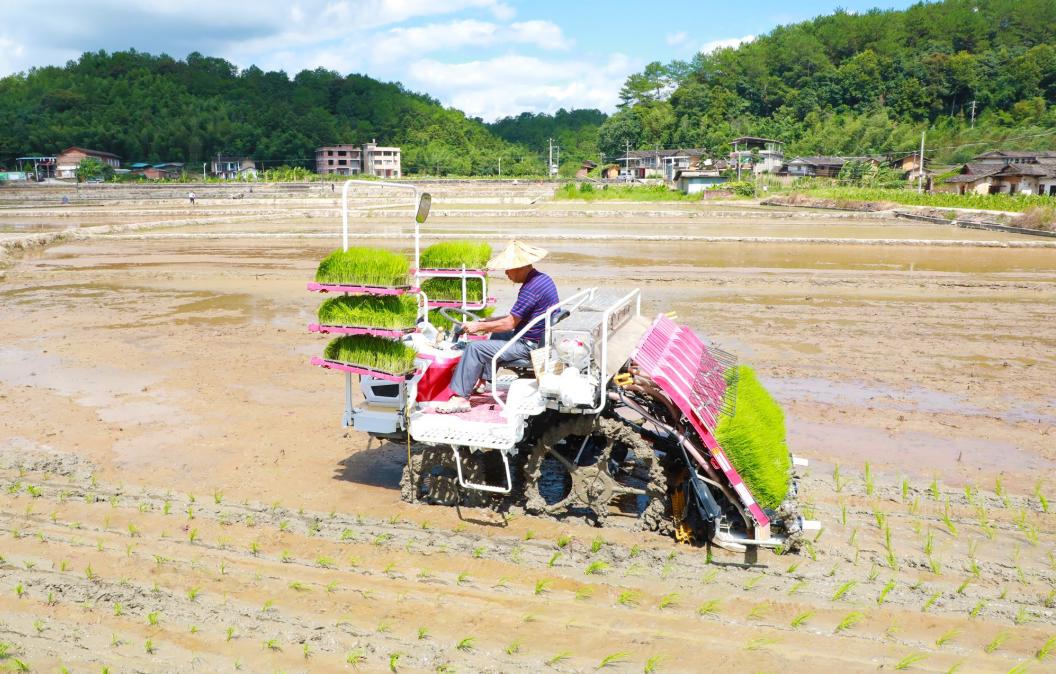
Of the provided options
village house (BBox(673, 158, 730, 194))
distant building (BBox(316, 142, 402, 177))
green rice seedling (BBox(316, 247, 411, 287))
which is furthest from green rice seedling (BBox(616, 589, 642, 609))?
distant building (BBox(316, 142, 402, 177))

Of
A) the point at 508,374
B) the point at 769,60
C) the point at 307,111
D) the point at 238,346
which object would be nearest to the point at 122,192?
the point at 307,111

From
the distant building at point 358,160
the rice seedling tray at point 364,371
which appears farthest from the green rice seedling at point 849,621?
the distant building at point 358,160

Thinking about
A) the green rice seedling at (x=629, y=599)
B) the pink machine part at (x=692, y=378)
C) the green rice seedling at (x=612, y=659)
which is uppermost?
the pink machine part at (x=692, y=378)

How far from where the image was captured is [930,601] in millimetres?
5023

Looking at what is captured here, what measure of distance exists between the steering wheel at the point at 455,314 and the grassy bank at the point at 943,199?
42004mm

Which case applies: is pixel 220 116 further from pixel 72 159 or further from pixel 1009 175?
pixel 1009 175

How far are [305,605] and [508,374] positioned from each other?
8.74 feet

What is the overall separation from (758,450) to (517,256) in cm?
255

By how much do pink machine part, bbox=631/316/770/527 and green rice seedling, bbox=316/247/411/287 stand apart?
2.11 m

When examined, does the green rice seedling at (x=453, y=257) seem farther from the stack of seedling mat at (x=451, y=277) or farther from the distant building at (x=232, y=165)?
the distant building at (x=232, y=165)

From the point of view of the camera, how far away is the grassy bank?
145 ft

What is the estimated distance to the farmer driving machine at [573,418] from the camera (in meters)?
5.82

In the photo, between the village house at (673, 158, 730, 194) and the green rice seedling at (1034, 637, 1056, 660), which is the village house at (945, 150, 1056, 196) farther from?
the green rice seedling at (1034, 637, 1056, 660)

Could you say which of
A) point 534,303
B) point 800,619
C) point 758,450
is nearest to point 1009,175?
point 758,450
